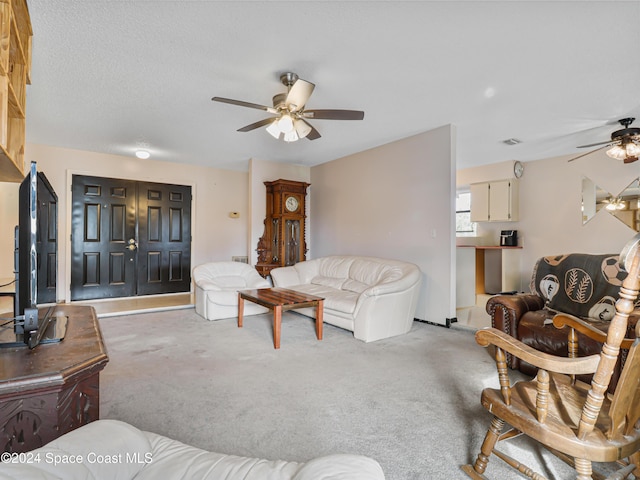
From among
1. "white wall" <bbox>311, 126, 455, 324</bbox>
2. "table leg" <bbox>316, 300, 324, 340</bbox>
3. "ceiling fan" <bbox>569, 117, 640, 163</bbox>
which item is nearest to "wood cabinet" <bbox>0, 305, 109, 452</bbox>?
"table leg" <bbox>316, 300, 324, 340</bbox>

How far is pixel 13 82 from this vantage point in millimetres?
1716

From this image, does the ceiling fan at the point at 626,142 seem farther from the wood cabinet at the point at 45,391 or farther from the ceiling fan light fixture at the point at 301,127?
the wood cabinet at the point at 45,391

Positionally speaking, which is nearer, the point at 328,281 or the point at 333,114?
the point at 333,114

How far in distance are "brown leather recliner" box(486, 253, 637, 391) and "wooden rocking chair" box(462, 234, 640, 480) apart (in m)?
1.12

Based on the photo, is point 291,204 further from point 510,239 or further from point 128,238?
point 510,239

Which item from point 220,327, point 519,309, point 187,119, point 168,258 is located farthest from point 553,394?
point 168,258

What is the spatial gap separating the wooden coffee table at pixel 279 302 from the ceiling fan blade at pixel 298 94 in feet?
6.25

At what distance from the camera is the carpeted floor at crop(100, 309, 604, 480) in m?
1.72

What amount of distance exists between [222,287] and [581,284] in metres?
4.15

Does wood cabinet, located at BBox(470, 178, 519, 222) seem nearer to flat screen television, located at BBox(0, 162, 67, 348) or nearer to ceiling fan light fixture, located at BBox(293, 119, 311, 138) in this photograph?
ceiling fan light fixture, located at BBox(293, 119, 311, 138)

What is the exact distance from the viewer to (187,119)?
404 centimetres

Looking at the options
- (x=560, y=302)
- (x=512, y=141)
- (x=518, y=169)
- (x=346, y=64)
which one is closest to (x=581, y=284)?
(x=560, y=302)

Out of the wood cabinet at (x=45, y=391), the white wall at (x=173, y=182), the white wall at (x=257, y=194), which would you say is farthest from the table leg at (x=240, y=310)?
the wood cabinet at (x=45, y=391)

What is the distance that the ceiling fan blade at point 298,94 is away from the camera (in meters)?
2.55
